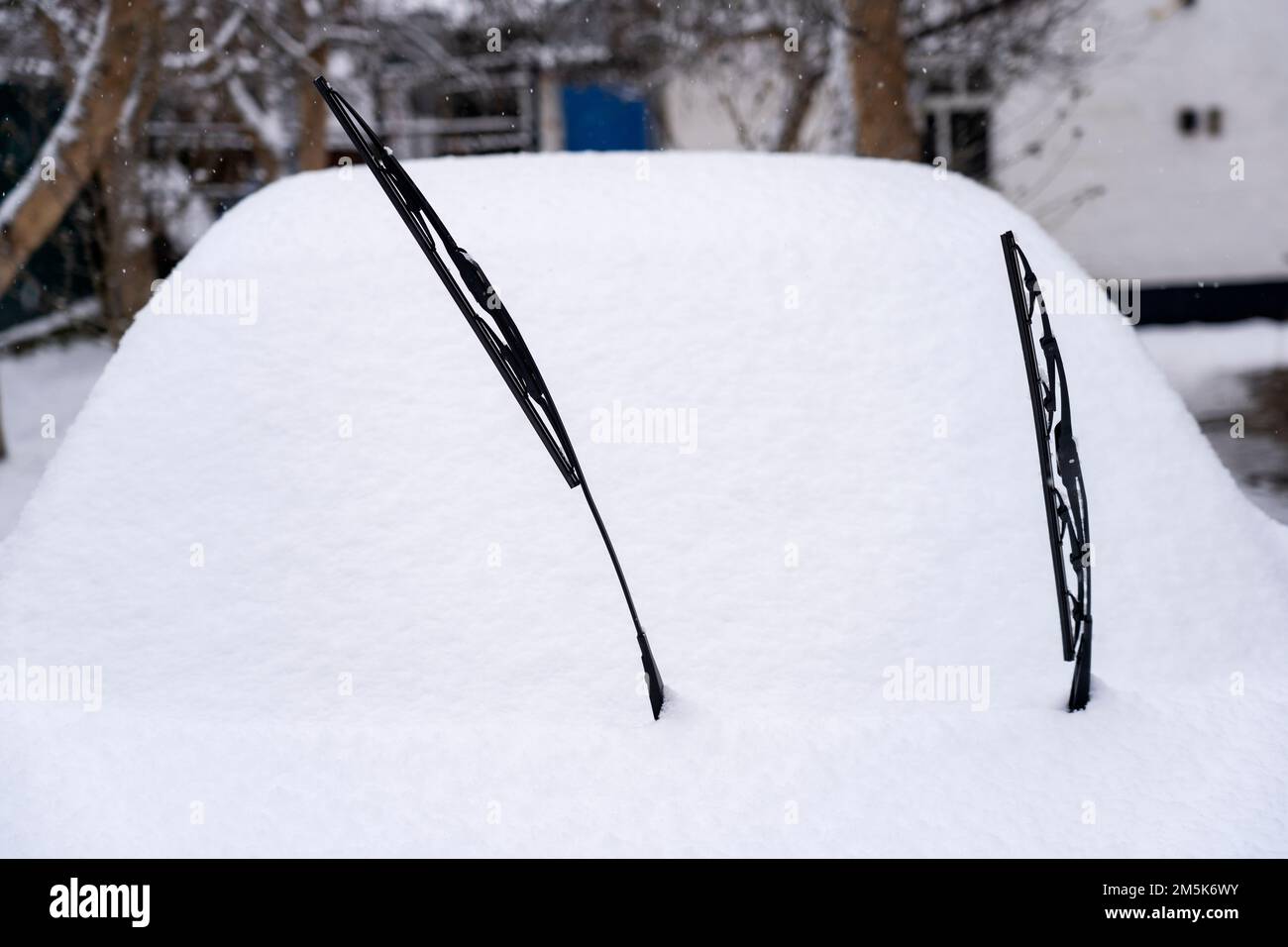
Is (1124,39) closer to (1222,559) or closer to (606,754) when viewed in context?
(1222,559)

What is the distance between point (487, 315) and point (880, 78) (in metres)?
6.17

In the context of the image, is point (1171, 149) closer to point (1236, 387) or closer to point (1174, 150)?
point (1174, 150)

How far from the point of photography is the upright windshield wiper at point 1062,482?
83.4 inches

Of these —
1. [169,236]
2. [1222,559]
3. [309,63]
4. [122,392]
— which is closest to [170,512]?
[122,392]

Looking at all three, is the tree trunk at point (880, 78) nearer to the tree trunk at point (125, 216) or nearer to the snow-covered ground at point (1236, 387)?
the snow-covered ground at point (1236, 387)

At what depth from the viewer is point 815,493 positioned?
7.28 ft

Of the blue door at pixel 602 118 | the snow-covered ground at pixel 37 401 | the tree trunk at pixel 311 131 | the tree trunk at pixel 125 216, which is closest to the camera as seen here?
the tree trunk at pixel 125 216

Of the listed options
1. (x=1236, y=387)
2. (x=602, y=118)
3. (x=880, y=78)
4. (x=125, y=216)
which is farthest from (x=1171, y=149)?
(x=125, y=216)

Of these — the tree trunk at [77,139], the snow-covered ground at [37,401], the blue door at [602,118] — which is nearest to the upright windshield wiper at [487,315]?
the tree trunk at [77,139]

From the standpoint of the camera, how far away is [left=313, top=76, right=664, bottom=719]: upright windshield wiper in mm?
2002

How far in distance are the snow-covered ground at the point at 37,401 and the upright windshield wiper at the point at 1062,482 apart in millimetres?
7190

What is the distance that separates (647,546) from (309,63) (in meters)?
9.16

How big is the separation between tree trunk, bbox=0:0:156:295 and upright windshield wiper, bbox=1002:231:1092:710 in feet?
17.1

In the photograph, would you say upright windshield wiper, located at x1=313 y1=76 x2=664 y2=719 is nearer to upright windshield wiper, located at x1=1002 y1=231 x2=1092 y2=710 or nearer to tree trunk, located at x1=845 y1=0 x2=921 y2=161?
upright windshield wiper, located at x1=1002 y1=231 x2=1092 y2=710
